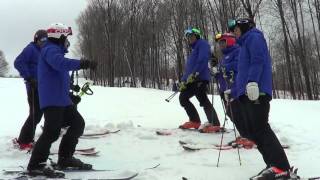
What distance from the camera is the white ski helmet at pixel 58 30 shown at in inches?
209

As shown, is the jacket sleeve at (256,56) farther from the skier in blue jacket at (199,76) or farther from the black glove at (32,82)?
the black glove at (32,82)

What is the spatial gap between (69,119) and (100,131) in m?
2.87

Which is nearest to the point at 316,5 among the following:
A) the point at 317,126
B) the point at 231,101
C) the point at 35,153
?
the point at 317,126

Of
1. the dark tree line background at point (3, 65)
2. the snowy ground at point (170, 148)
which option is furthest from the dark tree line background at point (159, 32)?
the dark tree line background at point (3, 65)

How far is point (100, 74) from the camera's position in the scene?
50781 millimetres

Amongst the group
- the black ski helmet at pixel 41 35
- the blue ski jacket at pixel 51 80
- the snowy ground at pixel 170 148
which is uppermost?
the black ski helmet at pixel 41 35

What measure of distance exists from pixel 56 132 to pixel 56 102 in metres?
0.38

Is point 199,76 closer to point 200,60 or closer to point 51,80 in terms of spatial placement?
point 200,60

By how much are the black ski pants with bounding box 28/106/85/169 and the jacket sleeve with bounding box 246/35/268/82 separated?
238cm

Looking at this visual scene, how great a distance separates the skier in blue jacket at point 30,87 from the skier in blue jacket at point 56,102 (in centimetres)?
139

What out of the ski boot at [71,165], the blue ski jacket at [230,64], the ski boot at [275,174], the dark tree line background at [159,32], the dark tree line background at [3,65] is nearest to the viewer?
the ski boot at [275,174]

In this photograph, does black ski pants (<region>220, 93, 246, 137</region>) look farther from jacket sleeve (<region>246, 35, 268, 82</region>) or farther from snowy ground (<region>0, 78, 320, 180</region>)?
jacket sleeve (<region>246, 35, 268, 82</region>)

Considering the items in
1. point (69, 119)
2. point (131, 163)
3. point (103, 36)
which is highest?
point (103, 36)

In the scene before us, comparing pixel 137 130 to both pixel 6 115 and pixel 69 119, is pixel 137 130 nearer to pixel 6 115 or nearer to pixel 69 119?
pixel 69 119
